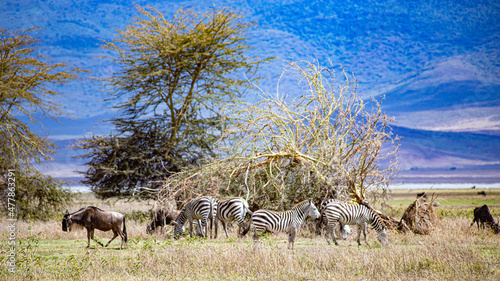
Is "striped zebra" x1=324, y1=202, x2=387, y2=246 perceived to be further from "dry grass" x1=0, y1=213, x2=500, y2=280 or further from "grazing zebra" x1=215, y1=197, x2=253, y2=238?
"grazing zebra" x1=215, y1=197, x2=253, y2=238

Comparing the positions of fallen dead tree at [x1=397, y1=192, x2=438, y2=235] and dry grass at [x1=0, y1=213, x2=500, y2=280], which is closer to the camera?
dry grass at [x1=0, y1=213, x2=500, y2=280]

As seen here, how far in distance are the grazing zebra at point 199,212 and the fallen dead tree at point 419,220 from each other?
6010 millimetres

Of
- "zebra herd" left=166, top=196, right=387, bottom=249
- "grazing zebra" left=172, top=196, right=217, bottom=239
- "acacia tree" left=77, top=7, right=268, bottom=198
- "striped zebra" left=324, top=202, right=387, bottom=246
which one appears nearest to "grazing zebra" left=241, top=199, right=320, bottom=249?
"zebra herd" left=166, top=196, right=387, bottom=249

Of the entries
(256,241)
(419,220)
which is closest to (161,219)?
(256,241)

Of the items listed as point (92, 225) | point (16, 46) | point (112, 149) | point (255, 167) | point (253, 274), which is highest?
point (16, 46)

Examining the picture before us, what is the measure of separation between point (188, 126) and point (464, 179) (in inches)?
4905

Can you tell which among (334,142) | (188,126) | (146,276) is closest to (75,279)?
(146,276)

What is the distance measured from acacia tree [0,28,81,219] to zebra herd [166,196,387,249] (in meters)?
9.74

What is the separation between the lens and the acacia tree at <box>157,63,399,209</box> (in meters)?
15.2

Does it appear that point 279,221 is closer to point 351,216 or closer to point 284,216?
point 284,216

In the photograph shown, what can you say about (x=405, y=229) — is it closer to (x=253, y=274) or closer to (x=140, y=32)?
(x=253, y=274)

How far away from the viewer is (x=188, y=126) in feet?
80.9

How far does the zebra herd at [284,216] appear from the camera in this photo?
1209 cm

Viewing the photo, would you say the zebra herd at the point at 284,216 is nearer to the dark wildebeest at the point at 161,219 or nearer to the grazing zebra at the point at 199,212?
the grazing zebra at the point at 199,212
